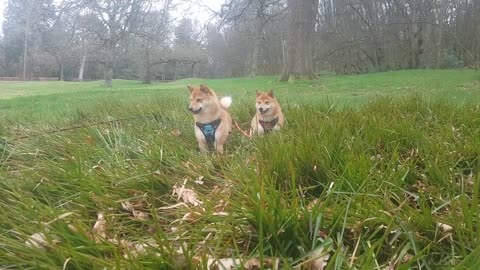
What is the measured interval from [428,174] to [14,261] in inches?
71.0

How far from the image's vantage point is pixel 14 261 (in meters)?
1.18

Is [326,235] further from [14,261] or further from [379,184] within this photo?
[14,261]

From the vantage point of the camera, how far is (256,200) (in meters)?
1.34

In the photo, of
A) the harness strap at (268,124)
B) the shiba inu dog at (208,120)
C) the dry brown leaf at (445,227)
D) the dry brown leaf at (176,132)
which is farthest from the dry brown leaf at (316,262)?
the dry brown leaf at (176,132)

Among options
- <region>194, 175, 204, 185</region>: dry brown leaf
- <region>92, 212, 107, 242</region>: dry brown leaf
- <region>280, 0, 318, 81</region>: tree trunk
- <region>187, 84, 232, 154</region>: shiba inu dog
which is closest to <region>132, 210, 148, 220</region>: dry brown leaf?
<region>92, 212, 107, 242</region>: dry brown leaf

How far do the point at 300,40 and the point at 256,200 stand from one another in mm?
11088

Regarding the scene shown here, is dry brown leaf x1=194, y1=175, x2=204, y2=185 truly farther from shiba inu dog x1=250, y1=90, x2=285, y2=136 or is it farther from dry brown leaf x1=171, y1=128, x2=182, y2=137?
shiba inu dog x1=250, y1=90, x2=285, y2=136

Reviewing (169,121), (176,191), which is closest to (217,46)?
(169,121)

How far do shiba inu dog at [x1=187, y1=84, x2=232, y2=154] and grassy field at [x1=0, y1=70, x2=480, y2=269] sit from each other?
368 millimetres

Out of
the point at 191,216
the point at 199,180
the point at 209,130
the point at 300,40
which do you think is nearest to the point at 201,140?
the point at 209,130

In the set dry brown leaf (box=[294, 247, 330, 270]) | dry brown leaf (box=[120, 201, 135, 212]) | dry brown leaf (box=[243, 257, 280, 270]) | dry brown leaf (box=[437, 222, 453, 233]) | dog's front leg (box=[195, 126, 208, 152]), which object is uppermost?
dog's front leg (box=[195, 126, 208, 152])

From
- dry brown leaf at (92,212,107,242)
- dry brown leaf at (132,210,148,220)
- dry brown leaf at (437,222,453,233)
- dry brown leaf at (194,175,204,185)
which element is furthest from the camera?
dry brown leaf at (194,175,204,185)

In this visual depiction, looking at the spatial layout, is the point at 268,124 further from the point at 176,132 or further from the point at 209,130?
the point at 176,132

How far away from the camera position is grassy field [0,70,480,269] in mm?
1174
